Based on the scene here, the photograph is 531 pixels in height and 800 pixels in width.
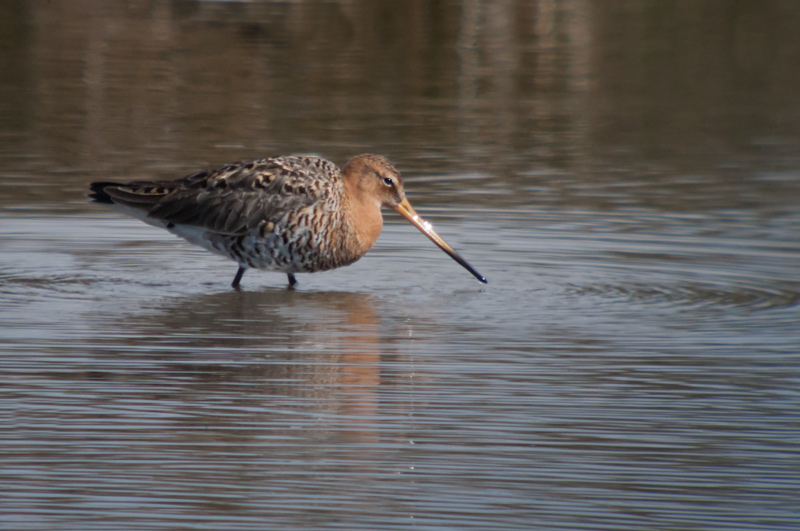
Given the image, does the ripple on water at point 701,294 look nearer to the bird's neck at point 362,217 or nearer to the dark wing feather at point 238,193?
the bird's neck at point 362,217

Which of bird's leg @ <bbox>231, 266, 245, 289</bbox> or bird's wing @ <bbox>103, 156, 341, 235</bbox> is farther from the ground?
bird's wing @ <bbox>103, 156, 341, 235</bbox>

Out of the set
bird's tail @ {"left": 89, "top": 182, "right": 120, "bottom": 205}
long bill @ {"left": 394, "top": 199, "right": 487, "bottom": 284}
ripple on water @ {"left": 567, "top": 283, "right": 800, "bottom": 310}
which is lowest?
ripple on water @ {"left": 567, "top": 283, "right": 800, "bottom": 310}

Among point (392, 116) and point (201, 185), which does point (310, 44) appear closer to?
point (392, 116)

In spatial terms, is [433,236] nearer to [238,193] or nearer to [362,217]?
[362,217]

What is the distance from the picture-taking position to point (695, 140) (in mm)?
16859

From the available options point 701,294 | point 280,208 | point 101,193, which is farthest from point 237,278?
point 701,294

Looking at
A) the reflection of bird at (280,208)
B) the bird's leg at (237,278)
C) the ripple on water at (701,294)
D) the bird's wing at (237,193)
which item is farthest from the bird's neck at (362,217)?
the ripple on water at (701,294)

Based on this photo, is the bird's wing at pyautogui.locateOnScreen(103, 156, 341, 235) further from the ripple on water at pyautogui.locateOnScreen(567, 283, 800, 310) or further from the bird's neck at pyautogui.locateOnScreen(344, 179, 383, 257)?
the ripple on water at pyautogui.locateOnScreen(567, 283, 800, 310)

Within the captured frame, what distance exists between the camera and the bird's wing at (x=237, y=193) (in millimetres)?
9734

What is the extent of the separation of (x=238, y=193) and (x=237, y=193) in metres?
0.01

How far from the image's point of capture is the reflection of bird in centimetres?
963

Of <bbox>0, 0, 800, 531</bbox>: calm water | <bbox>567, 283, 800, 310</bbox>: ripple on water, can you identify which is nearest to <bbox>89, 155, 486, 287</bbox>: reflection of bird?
<bbox>0, 0, 800, 531</bbox>: calm water

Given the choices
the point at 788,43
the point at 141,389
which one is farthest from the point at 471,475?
the point at 788,43

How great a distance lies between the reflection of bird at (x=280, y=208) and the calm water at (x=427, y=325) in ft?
0.83
